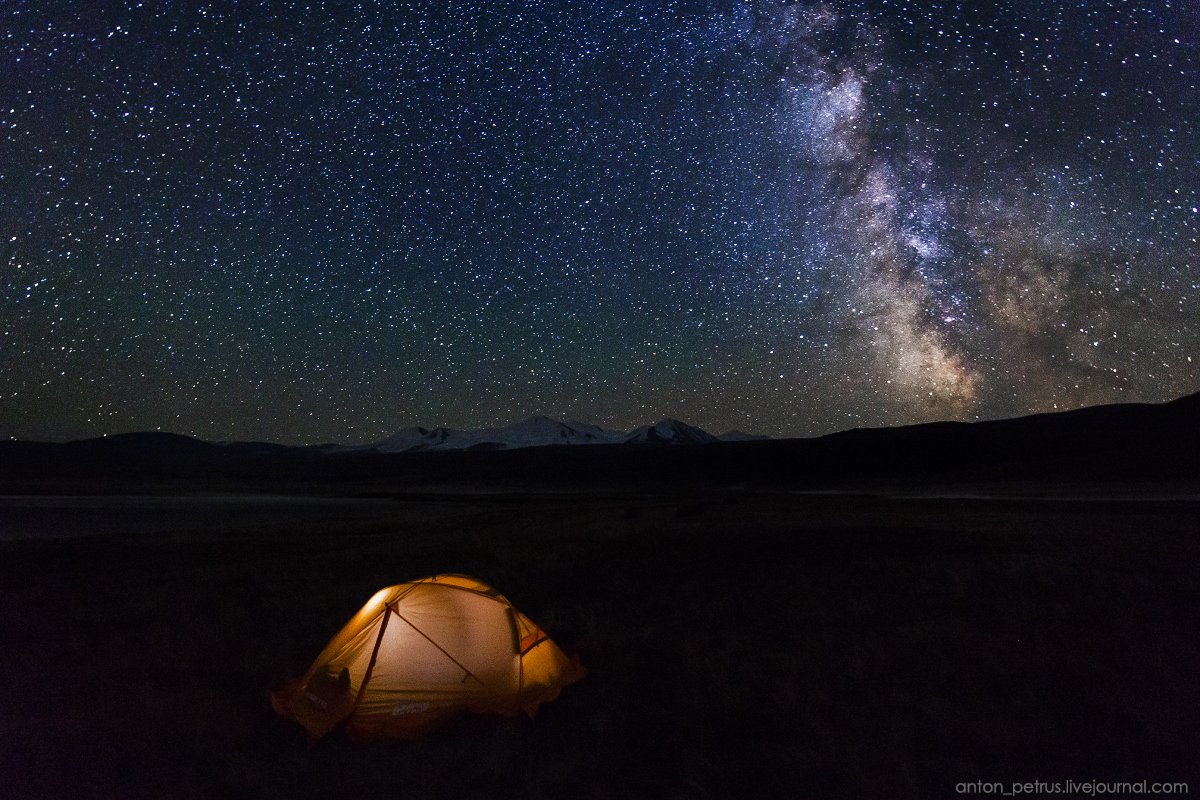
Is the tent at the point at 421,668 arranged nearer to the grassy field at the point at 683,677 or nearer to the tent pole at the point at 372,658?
the tent pole at the point at 372,658

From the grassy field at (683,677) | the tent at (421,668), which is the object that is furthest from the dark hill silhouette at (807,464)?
the tent at (421,668)

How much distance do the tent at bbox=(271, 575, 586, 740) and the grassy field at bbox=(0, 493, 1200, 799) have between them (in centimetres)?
26

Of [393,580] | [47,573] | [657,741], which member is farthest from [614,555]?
[47,573]

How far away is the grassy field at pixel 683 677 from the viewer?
239 inches

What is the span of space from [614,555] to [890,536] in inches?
357

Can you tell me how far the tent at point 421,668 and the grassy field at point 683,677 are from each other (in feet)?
0.84

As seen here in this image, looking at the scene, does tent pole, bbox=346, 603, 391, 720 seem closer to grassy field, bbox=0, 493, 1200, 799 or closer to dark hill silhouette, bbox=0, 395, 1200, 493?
grassy field, bbox=0, 493, 1200, 799

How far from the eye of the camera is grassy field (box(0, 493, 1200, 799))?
19.9ft

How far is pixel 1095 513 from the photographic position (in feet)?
104

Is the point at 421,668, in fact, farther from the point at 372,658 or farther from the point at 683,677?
the point at 683,677

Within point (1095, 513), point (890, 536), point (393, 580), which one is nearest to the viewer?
point (393, 580)

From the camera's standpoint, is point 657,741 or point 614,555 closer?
point 657,741

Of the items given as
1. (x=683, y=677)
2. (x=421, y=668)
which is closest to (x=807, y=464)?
(x=683, y=677)

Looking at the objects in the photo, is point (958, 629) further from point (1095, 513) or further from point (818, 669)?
point (1095, 513)
